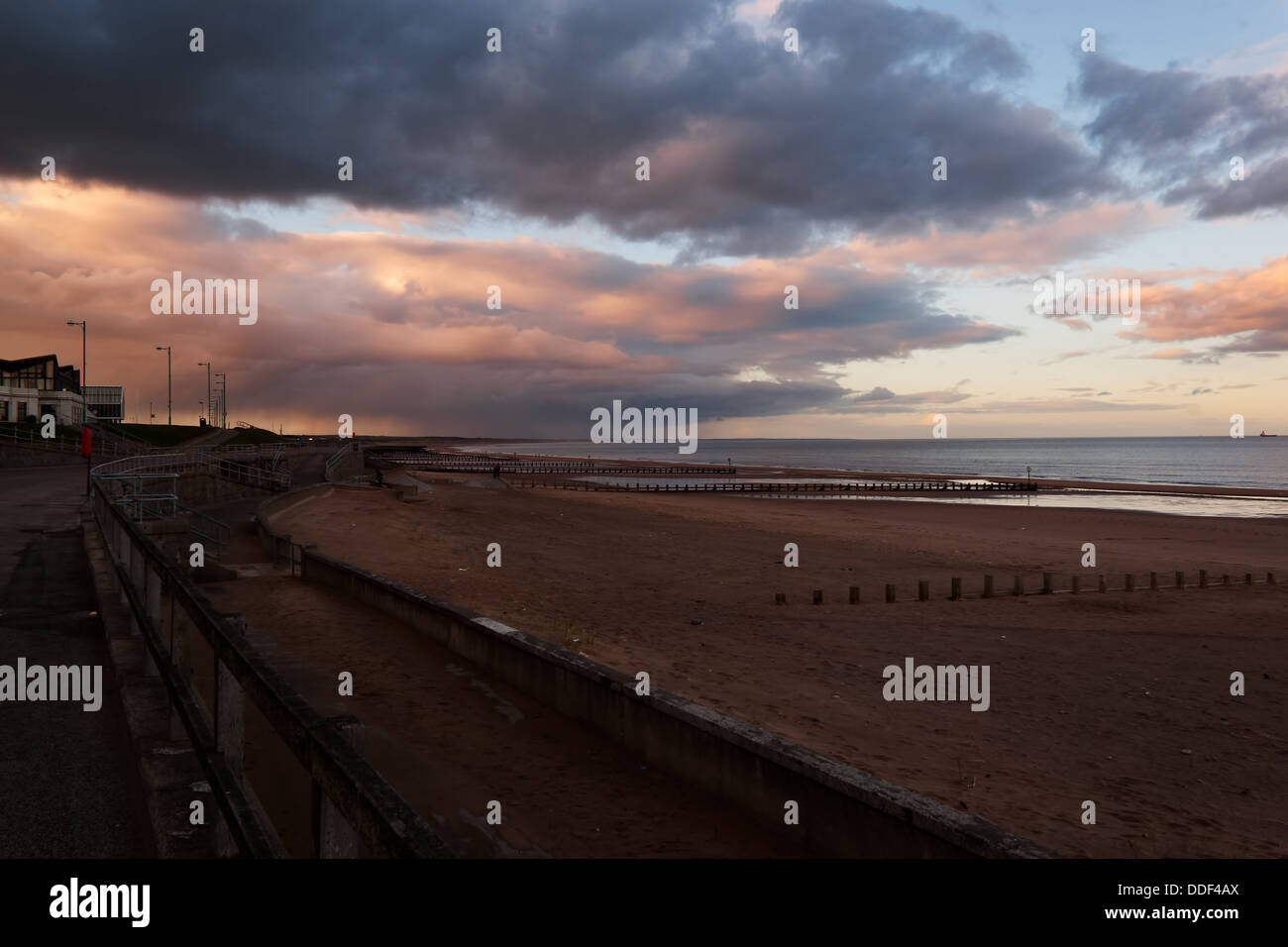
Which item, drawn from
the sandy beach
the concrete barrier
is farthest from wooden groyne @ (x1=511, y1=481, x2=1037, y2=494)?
the concrete barrier

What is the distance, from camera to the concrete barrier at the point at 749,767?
4.78 metres

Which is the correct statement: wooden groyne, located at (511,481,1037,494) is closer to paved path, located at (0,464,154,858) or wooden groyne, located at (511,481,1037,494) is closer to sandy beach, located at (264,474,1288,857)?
sandy beach, located at (264,474,1288,857)

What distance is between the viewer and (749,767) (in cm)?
578

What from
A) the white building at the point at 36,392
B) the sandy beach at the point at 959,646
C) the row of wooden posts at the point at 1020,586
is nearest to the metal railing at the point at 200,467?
the sandy beach at the point at 959,646

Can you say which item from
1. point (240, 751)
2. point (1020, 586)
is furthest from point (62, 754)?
point (1020, 586)

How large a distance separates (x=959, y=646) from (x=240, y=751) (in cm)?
1277

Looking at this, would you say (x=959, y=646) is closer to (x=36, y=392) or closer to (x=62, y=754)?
(x=62, y=754)

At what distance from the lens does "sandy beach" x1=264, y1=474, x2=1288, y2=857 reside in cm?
767

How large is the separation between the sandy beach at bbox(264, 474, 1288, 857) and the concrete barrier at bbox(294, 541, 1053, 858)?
2.33 m

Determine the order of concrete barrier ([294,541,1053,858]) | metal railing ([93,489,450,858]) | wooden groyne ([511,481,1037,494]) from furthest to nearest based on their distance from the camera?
wooden groyne ([511,481,1037,494])
concrete barrier ([294,541,1053,858])
metal railing ([93,489,450,858])

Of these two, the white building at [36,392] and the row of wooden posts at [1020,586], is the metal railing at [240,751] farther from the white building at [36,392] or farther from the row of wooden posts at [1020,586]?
the white building at [36,392]

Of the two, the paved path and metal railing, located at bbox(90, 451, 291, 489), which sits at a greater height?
metal railing, located at bbox(90, 451, 291, 489)

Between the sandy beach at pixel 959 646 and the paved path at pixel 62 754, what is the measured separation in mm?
5940

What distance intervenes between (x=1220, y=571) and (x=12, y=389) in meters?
83.8
